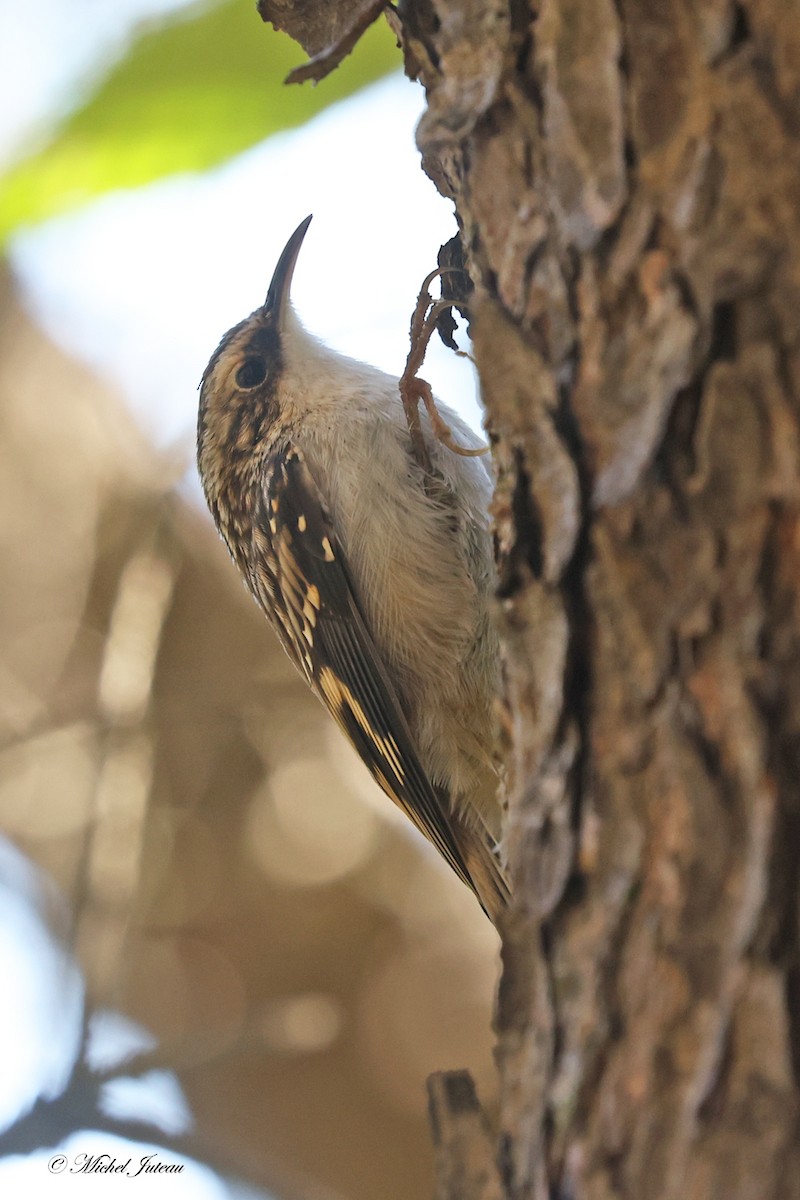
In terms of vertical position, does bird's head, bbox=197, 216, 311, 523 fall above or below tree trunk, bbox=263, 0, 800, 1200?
above

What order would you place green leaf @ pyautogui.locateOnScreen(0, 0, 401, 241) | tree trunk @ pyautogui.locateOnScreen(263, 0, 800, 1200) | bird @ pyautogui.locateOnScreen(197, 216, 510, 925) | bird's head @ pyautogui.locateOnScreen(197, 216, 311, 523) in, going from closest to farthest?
tree trunk @ pyautogui.locateOnScreen(263, 0, 800, 1200) → green leaf @ pyautogui.locateOnScreen(0, 0, 401, 241) → bird @ pyautogui.locateOnScreen(197, 216, 510, 925) → bird's head @ pyautogui.locateOnScreen(197, 216, 311, 523)

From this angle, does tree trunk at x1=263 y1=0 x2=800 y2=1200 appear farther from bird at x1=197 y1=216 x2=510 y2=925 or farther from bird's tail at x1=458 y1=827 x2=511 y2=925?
bird's tail at x1=458 y1=827 x2=511 y2=925

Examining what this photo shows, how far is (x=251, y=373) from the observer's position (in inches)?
132

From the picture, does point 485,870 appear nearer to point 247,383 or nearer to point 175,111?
point 247,383

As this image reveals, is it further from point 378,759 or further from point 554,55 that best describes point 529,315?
point 378,759

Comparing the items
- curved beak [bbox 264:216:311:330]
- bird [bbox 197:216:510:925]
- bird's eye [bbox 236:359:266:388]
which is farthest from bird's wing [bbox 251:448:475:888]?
curved beak [bbox 264:216:311:330]

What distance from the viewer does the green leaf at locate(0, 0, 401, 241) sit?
8.09ft

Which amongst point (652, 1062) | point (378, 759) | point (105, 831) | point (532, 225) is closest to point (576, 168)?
point (532, 225)

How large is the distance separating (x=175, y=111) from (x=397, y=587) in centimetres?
120

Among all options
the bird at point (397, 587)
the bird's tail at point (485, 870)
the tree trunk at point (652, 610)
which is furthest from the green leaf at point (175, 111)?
the bird's tail at point (485, 870)

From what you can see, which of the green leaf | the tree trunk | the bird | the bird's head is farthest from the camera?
the bird's head

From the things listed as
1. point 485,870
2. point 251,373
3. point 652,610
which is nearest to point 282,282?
point 251,373

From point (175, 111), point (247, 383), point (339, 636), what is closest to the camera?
point (175, 111)

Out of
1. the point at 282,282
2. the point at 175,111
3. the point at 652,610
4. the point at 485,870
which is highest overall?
the point at 282,282
